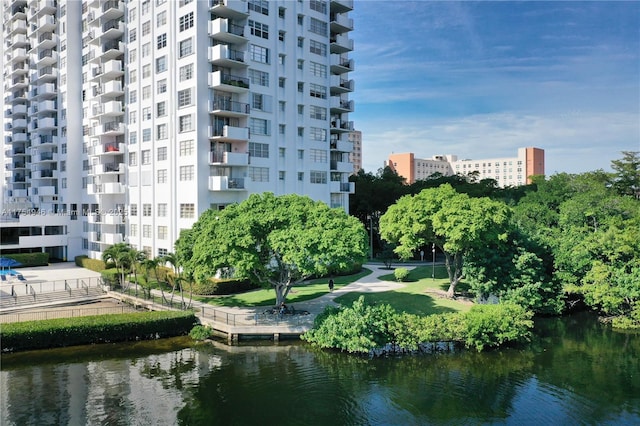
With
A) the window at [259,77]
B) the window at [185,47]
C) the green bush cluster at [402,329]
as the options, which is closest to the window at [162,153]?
the window at [185,47]

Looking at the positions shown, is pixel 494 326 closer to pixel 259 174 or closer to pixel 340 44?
pixel 259 174

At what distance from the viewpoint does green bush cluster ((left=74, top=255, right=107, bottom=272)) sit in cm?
6342

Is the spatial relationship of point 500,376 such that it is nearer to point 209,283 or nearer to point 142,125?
point 209,283

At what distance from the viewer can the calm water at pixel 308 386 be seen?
25.8 metres

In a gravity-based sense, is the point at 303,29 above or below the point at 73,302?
above

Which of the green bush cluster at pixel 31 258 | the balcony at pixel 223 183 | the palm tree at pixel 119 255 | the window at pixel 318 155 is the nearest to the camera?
the palm tree at pixel 119 255

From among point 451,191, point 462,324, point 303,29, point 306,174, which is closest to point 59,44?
point 303,29

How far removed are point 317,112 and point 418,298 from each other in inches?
1111

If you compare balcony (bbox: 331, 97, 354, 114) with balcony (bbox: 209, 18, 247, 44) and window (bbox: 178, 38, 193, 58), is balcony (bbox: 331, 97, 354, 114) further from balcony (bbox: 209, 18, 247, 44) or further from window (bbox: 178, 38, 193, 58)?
window (bbox: 178, 38, 193, 58)

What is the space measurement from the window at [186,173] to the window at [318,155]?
15.7 meters

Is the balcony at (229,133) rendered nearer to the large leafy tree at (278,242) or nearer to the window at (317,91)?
the window at (317,91)

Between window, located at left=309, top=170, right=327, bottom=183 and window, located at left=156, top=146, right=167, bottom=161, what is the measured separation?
1743cm

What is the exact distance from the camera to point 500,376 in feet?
104

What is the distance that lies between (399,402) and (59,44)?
77536 millimetres
